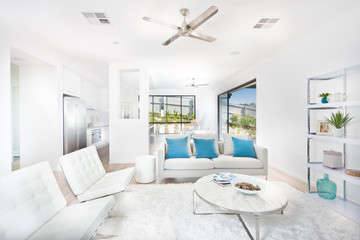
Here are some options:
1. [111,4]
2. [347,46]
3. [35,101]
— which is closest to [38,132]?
[35,101]

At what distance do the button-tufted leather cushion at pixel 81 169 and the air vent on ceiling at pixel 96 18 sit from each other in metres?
1.98

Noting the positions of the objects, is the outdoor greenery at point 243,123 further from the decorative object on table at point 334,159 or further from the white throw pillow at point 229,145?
the decorative object on table at point 334,159

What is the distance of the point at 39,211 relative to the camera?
1.42 metres

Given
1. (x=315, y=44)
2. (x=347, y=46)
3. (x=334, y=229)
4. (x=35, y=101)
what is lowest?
(x=334, y=229)

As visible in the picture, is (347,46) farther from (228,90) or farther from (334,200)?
(228,90)

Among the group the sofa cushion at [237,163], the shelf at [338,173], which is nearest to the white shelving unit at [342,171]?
the shelf at [338,173]

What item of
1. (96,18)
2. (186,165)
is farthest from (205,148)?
(96,18)

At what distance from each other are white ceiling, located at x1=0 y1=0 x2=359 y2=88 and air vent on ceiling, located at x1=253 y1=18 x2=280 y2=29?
80 millimetres

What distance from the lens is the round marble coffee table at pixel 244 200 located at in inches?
64.8

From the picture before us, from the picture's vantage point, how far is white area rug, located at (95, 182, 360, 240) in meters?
1.80

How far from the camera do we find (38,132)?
3.98 m

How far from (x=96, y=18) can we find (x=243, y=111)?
216 inches

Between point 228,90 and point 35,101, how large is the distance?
629 cm

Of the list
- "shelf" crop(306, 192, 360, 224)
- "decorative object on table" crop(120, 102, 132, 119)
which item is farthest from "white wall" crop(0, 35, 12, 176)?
"shelf" crop(306, 192, 360, 224)
